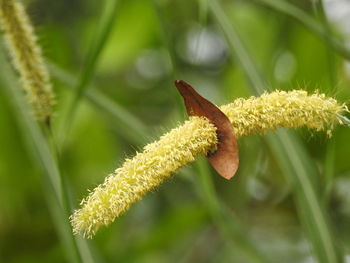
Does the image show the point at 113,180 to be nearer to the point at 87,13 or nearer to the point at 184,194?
the point at 184,194

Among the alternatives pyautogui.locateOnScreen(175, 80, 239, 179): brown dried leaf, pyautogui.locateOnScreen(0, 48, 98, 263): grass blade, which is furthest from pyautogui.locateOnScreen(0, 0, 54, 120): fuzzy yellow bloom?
pyautogui.locateOnScreen(175, 80, 239, 179): brown dried leaf

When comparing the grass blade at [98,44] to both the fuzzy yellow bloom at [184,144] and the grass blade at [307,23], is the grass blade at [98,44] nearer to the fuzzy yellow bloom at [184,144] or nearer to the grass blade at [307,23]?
the grass blade at [307,23]

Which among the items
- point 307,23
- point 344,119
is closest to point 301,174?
point 307,23

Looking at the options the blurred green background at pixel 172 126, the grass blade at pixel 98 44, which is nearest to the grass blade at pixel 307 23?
the blurred green background at pixel 172 126

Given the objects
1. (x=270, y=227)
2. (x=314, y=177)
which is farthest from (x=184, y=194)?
(x=314, y=177)

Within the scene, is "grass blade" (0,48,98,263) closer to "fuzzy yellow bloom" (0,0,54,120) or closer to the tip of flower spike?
"fuzzy yellow bloom" (0,0,54,120)
